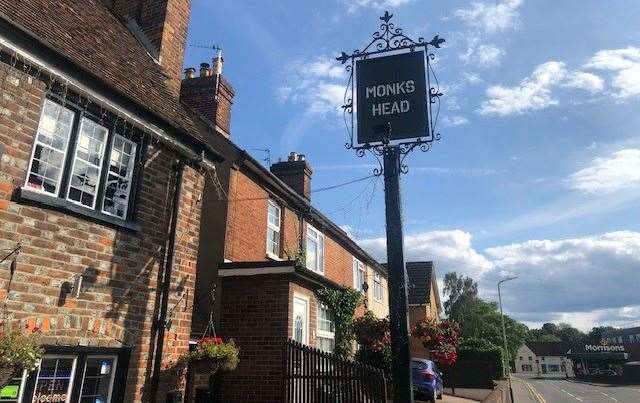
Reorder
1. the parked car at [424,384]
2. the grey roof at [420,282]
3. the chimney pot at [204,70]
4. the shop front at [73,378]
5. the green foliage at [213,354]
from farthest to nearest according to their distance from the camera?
the grey roof at [420,282] < the parked car at [424,384] < the chimney pot at [204,70] < the green foliage at [213,354] < the shop front at [73,378]

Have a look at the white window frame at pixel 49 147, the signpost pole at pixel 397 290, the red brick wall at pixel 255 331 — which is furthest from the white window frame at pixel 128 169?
the red brick wall at pixel 255 331

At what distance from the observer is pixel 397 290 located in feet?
23.3

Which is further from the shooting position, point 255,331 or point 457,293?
point 457,293

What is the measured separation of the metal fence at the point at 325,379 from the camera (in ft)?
32.0

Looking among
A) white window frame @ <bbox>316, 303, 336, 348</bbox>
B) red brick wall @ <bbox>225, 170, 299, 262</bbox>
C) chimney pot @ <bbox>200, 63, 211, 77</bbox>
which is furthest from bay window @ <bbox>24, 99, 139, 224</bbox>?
chimney pot @ <bbox>200, 63, 211, 77</bbox>

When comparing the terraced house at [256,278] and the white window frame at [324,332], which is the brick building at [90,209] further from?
the white window frame at [324,332]

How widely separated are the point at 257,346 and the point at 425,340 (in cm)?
826

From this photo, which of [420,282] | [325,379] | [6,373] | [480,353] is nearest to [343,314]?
[325,379]

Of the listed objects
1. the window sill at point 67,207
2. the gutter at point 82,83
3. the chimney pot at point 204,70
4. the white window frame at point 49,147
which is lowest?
the window sill at point 67,207

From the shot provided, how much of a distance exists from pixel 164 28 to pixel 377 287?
70.8 feet

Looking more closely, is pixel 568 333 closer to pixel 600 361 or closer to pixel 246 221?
pixel 600 361

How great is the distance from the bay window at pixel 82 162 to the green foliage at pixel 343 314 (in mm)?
7816

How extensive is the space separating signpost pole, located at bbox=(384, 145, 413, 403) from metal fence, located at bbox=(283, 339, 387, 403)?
300 centimetres

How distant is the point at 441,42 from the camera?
8320mm
